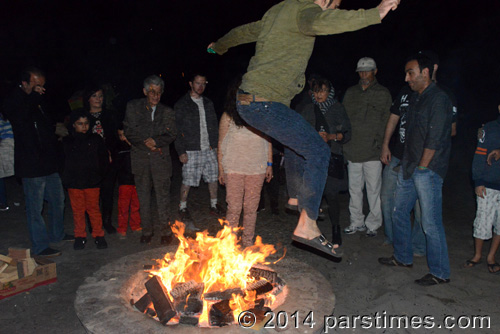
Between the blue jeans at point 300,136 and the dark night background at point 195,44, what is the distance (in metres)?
13.1

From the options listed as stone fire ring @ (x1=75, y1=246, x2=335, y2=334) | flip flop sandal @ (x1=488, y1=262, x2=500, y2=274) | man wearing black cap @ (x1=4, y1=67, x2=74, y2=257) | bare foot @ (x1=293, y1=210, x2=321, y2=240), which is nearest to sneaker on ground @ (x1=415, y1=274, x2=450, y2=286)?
flip flop sandal @ (x1=488, y1=262, x2=500, y2=274)

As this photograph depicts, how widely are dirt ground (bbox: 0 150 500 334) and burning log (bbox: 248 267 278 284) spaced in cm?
77

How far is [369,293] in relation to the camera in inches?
168

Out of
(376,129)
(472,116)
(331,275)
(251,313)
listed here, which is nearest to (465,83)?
(472,116)

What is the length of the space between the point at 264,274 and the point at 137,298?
1283 mm

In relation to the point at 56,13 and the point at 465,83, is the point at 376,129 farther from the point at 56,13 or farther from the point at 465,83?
the point at 465,83

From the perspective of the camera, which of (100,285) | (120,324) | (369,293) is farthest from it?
(369,293)

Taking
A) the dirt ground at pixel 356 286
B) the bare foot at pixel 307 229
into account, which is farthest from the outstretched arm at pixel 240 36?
the dirt ground at pixel 356 286

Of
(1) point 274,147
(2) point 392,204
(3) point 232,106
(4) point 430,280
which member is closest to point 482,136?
(2) point 392,204

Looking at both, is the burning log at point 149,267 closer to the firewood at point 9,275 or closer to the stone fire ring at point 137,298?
the stone fire ring at point 137,298

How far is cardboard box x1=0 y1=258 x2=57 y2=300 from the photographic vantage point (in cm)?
404

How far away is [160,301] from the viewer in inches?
120

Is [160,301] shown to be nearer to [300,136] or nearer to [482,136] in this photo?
[300,136]

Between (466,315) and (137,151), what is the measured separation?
475cm
